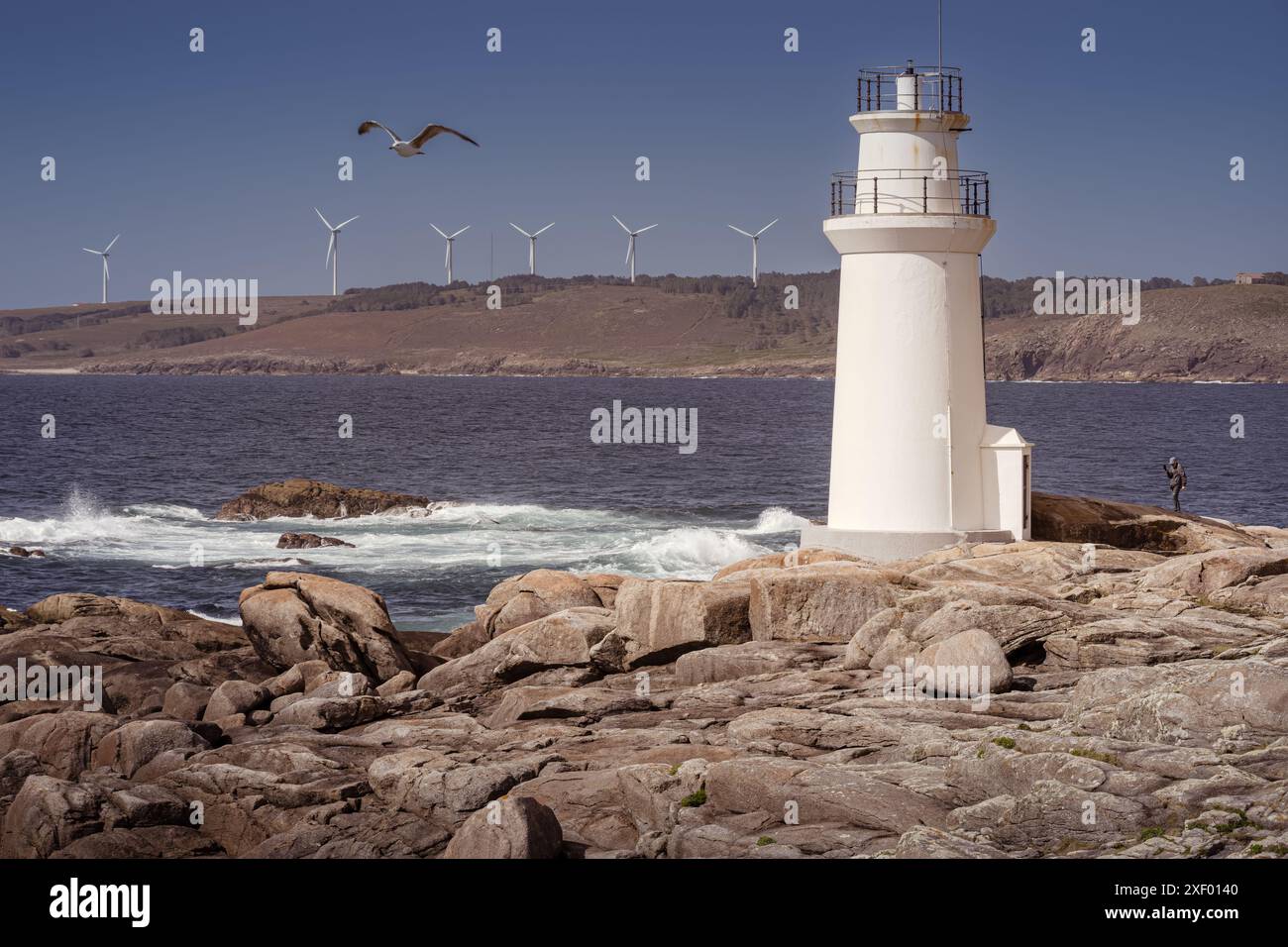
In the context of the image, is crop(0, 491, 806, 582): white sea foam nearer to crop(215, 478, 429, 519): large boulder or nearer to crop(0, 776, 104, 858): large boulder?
crop(215, 478, 429, 519): large boulder

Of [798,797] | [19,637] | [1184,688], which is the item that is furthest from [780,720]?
[19,637]

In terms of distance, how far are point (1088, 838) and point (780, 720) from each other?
4511 millimetres

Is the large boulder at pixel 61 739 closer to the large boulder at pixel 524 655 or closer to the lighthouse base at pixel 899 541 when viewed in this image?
the large boulder at pixel 524 655

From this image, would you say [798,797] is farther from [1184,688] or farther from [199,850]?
[199,850]

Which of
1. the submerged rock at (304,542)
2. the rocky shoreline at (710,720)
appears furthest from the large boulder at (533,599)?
the submerged rock at (304,542)

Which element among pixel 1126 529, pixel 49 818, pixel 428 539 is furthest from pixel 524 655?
pixel 428 539

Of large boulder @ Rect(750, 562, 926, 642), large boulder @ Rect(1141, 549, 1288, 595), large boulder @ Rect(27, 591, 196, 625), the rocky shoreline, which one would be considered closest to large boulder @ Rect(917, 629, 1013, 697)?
the rocky shoreline

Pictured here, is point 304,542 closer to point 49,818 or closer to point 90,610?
point 90,610

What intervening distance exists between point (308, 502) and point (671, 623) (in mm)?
35529

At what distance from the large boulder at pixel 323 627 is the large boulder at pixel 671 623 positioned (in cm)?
425

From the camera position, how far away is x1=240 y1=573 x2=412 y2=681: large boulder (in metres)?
24.6

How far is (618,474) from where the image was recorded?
7806 centimetres

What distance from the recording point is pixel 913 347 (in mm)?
27719

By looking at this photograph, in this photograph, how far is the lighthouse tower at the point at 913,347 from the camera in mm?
27656
